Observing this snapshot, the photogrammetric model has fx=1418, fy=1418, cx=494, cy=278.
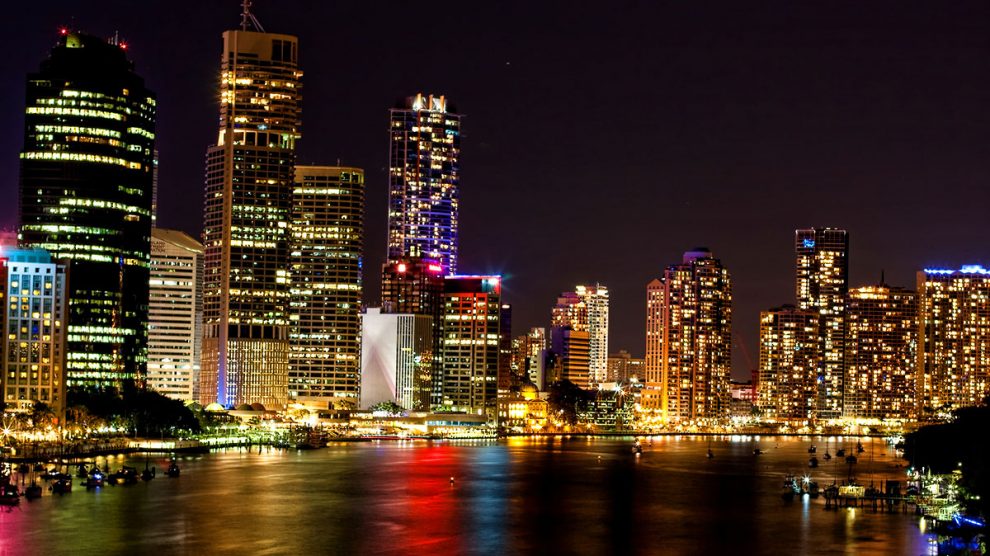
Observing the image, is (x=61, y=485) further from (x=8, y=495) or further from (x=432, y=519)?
(x=432, y=519)

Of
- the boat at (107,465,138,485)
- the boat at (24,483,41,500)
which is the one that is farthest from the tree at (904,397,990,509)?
the boat at (107,465,138,485)

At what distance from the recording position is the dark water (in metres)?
110

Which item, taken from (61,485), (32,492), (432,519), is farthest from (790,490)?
(32,492)

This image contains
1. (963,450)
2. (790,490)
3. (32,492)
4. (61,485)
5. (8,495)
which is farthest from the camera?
(790,490)

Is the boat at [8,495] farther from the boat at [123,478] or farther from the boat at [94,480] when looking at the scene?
the boat at [123,478]

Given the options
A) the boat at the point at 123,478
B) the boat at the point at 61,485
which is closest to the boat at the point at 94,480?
the boat at the point at 123,478

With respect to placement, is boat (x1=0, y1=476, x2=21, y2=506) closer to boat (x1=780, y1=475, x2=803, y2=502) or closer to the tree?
boat (x1=780, y1=475, x2=803, y2=502)

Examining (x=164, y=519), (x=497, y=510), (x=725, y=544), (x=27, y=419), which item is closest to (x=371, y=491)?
(x=497, y=510)

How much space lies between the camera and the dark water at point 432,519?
360ft

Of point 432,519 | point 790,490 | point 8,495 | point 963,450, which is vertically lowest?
point 432,519

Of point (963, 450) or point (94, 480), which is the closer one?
point (963, 450)

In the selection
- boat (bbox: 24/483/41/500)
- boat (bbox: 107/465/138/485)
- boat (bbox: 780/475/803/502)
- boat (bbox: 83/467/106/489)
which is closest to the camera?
boat (bbox: 24/483/41/500)

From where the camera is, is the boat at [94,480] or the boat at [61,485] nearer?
the boat at [61,485]

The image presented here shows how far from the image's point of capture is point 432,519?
127625 mm
